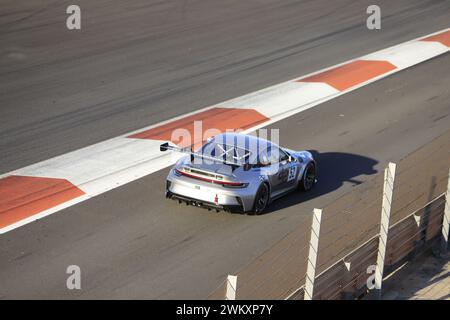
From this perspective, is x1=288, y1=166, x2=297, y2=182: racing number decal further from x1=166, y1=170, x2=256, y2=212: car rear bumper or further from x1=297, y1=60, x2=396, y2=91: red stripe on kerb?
x1=297, y1=60, x2=396, y2=91: red stripe on kerb

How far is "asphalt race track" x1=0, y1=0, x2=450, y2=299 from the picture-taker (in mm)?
12492

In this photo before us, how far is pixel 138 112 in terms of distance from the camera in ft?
68.6

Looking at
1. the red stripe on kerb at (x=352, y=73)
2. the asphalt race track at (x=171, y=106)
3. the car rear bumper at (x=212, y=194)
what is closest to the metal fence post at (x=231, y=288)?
the asphalt race track at (x=171, y=106)

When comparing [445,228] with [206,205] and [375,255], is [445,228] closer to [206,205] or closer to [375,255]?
[375,255]

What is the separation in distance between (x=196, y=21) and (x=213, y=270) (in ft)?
60.5

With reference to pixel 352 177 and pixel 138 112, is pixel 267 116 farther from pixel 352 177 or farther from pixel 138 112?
pixel 352 177

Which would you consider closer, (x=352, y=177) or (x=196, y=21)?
(x=352, y=177)

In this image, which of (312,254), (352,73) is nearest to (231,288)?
(312,254)

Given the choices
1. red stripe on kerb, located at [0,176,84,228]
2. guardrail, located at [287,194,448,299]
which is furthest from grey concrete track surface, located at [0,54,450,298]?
guardrail, located at [287,194,448,299]

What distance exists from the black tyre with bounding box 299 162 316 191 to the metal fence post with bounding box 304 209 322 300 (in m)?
5.91

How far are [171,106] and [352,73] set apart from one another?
248 inches

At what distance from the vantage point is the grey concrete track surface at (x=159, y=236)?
1168cm
